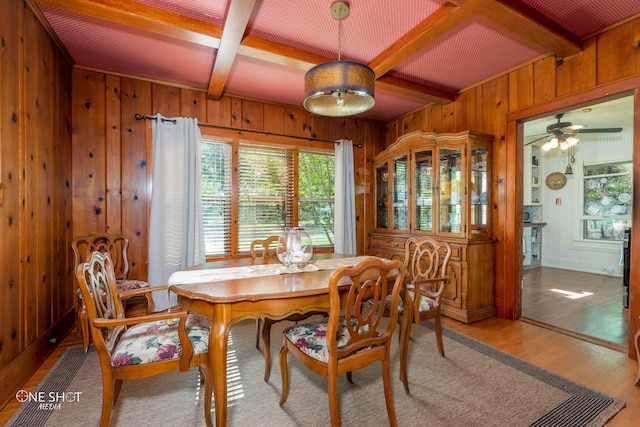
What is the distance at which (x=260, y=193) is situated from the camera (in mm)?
3779

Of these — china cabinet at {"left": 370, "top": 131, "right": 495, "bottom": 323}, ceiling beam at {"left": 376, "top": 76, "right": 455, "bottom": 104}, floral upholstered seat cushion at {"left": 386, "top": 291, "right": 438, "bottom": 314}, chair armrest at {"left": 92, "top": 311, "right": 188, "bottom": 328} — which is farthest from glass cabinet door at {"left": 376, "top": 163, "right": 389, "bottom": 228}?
chair armrest at {"left": 92, "top": 311, "right": 188, "bottom": 328}

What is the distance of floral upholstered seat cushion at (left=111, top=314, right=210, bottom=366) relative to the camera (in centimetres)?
141

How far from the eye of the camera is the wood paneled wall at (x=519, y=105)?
226cm

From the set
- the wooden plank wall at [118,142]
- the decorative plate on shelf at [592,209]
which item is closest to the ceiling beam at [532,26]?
the wooden plank wall at [118,142]

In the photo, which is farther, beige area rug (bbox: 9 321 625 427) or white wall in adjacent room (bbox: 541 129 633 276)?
white wall in adjacent room (bbox: 541 129 633 276)

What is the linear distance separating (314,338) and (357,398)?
565 millimetres

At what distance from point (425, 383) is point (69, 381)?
2360 millimetres

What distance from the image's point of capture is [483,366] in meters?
2.14

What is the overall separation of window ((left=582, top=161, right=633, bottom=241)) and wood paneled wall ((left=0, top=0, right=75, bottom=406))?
7.60 metres

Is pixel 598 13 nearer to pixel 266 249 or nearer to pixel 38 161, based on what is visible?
pixel 266 249

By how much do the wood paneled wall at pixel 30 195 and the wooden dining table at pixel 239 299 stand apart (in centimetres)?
107

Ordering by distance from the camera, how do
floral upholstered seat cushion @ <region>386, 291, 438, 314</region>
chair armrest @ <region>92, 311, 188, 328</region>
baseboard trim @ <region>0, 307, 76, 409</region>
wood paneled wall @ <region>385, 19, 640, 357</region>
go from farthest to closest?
wood paneled wall @ <region>385, 19, 640, 357</region>
floral upholstered seat cushion @ <region>386, 291, 438, 314</region>
baseboard trim @ <region>0, 307, 76, 409</region>
chair armrest @ <region>92, 311, 188, 328</region>

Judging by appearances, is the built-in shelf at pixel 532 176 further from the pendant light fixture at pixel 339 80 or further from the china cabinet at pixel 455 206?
the pendant light fixture at pixel 339 80

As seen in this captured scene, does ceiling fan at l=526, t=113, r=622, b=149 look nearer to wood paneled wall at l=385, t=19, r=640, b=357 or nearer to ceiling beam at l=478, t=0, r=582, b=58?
wood paneled wall at l=385, t=19, r=640, b=357
